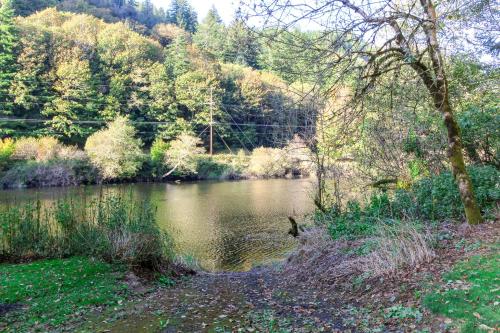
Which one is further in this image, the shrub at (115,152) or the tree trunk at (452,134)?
the shrub at (115,152)

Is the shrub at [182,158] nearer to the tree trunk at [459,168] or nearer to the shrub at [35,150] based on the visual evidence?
the shrub at [35,150]

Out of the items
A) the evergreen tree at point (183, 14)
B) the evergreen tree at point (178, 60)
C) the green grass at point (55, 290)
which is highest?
the evergreen tree at point (183, 14)

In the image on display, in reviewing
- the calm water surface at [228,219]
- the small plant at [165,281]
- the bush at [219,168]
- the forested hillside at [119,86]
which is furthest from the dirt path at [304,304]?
the bush at [219,168]

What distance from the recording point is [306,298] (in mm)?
6543

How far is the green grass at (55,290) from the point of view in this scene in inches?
222

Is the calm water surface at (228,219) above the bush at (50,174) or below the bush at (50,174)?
below

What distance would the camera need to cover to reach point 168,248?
423 inches

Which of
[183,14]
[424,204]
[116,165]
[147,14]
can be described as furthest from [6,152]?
[147,14]

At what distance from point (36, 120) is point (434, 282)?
152ft

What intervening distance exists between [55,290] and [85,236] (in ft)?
8.56

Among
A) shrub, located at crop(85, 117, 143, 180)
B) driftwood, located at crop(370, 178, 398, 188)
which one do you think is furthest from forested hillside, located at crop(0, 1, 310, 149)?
driftwood, located at crop(370, 178, 398, 188)

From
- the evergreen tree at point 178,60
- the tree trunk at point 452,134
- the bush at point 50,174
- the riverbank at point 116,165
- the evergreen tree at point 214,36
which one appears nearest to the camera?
the tree trunk at point 452,134

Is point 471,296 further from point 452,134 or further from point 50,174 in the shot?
point 50,174

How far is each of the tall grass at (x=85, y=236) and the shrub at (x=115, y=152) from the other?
3046 centimetres
